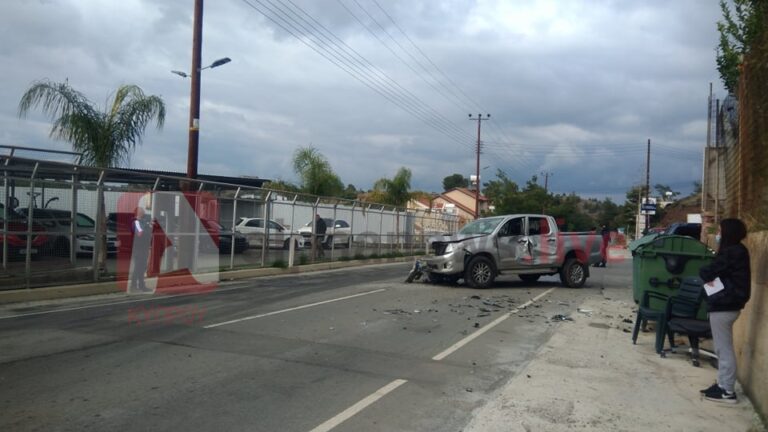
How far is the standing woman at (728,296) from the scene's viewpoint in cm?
621

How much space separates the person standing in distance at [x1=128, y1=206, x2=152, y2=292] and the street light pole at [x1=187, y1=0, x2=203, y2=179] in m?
3.66

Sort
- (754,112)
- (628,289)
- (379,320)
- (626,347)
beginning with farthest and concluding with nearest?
(628,289) → (379,320) → (626,347) → (754,112)

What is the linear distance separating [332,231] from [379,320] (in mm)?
13842

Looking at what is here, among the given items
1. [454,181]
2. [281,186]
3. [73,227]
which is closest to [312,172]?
[281,186]

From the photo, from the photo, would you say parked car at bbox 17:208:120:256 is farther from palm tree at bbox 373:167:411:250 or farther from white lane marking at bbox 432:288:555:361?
palm tree at bbox 373:167:411:250

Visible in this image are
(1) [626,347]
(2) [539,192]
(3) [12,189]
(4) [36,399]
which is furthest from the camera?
(2) [539,192]

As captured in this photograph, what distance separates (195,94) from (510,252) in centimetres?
988

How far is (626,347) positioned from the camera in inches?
362

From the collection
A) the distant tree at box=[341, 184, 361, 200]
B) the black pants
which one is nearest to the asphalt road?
the black pants

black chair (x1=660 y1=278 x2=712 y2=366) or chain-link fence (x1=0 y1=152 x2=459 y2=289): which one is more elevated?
chain-link fence (x1=0 y1=152 x2=459 y2=289)

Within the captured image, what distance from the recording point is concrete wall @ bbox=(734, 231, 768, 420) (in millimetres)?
5879

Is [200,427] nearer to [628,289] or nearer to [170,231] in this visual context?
[170,231]

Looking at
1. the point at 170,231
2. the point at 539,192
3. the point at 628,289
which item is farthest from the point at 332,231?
the point at 539,192

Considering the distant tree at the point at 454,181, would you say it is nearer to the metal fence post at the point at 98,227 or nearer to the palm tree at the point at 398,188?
the palm tree at the point at 398,188
